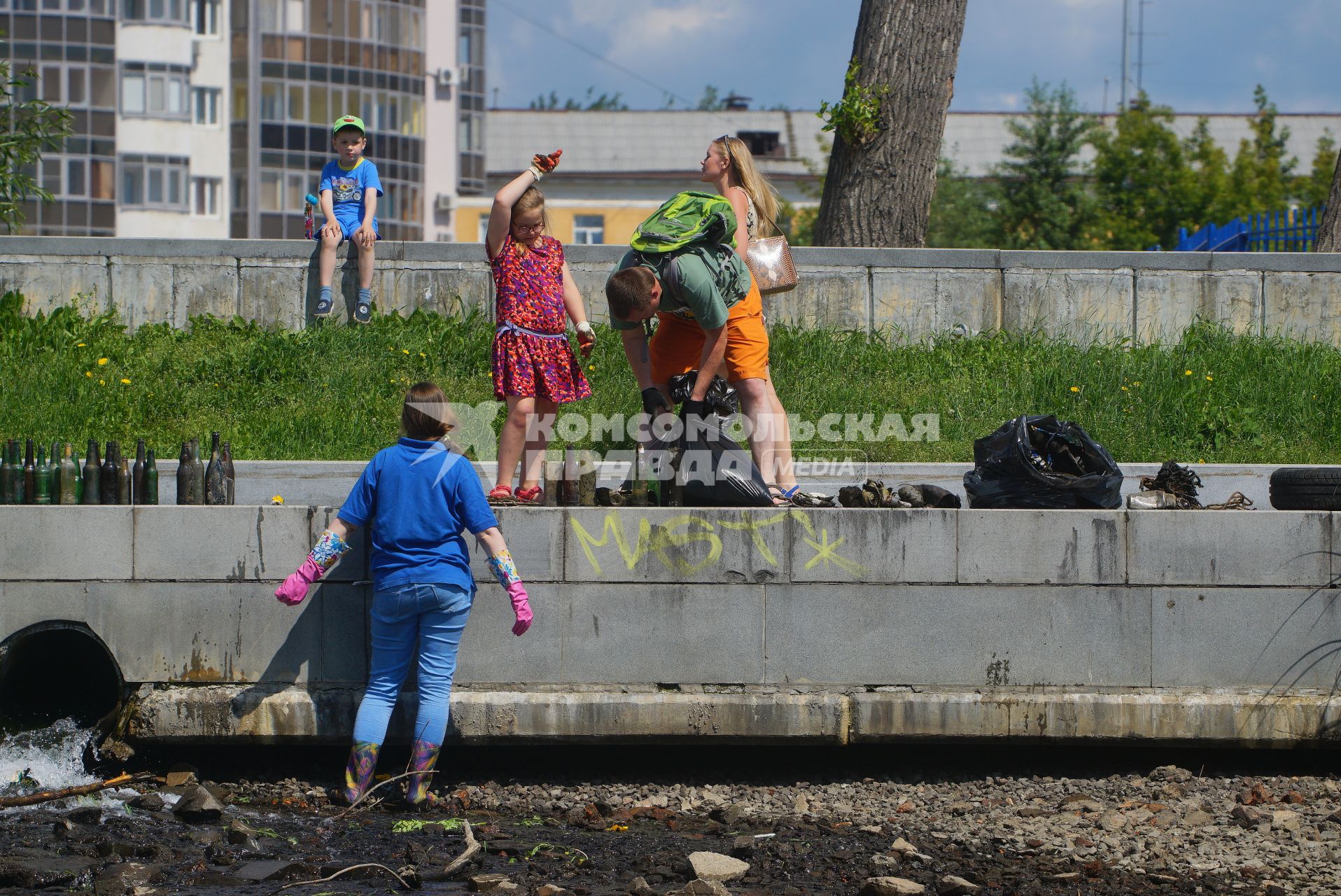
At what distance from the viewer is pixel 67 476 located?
7.27 m

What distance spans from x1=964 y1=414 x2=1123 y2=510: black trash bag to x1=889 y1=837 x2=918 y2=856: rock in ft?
6.08

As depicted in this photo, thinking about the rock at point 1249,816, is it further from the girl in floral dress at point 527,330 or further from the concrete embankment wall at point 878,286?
the concrete embankment wall at point 878,286

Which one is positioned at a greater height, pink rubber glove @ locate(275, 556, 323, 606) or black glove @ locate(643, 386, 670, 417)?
black glove @ locate(643, 386, 670, 417)

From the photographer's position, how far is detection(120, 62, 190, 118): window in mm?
45219

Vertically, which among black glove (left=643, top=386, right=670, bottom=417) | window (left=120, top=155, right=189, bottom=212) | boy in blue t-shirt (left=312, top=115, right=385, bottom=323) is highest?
window (left=120, top=155, right=189, bottom=212)

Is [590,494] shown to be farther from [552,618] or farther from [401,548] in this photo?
[401,548]

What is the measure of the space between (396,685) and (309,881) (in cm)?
114

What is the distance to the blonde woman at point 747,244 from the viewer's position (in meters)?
7.71

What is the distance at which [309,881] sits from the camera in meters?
5.73

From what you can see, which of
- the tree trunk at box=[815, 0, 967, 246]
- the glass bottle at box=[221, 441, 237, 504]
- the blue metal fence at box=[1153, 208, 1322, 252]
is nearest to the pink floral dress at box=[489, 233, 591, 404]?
the glass bottle at box=[221, 441, 237, 504]

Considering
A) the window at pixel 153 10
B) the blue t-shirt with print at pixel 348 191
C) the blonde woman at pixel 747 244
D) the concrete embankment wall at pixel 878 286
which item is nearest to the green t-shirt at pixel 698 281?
the blonde woman at pixel 747 244

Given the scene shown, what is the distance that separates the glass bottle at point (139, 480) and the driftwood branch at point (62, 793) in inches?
52.2

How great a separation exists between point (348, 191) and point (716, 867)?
7023 mm

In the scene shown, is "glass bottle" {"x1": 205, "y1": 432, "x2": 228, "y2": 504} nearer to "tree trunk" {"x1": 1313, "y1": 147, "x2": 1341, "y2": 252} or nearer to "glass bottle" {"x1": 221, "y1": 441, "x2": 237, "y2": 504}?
"glass bottle" {"x1": 221, "y1": 441, "x2": 237, "y2": 504}
